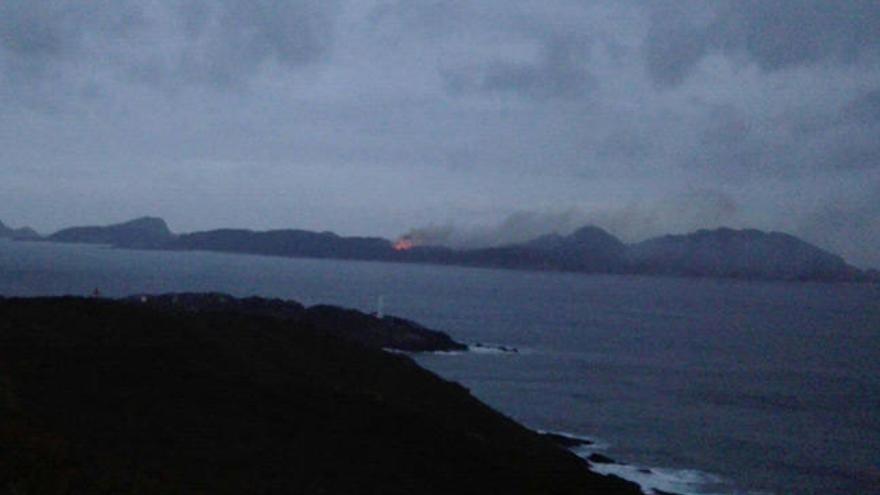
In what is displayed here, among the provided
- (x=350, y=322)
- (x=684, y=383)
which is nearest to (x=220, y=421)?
(x=684, y=383)

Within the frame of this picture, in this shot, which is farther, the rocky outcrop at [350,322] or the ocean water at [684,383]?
the rocky outcrop at [350,322]

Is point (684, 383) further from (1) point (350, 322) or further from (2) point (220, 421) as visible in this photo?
(2) point (220, 421)

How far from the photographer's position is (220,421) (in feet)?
48.7

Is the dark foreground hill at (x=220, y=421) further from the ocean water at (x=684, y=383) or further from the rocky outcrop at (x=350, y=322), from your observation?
the rocky outcrop at (x=350, y=322)

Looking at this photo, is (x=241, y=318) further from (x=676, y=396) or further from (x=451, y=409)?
(x=676, y=396)

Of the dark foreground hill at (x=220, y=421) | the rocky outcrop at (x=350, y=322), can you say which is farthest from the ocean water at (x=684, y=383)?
the dark foreground hill at (x=220, y=421)

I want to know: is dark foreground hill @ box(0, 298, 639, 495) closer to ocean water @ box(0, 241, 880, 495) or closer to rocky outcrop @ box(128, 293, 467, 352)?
ocean water @ box(0, 241, 880, 495)

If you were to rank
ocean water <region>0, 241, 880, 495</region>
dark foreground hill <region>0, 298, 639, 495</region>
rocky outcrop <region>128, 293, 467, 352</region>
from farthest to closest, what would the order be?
rocky outcrop <region>128, 293, 467, 352</region> < ocean water <region>0, 241, 880, 495</region> < dark foreground hill <region>0, 298, 639, 495</region>

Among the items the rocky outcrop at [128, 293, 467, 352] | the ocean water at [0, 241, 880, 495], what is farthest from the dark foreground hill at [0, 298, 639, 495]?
the rocky outcrop at [128, 293, 467, 352]

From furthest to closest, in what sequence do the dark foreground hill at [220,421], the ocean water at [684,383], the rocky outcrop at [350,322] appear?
the rocky outcrop at [350,322], the ocean water at [684,383], the dark foreground hill at [220,421]

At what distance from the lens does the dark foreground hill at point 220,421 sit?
35.6 ft

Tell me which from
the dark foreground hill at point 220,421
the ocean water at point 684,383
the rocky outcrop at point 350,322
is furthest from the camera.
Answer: the rocky outcrop at point 350,322

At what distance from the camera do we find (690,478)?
22.4 metres

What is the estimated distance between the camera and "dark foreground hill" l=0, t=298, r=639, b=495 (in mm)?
10836
